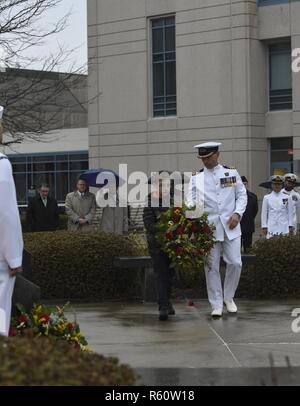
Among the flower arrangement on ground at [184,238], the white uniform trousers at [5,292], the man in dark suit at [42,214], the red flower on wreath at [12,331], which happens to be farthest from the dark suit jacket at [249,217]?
the white uniform trousers at [5,292]

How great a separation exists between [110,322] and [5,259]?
14.9 feet

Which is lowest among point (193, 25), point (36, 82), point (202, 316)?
point (202, 316)

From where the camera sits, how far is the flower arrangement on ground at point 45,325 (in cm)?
672

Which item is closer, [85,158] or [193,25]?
[193,25]

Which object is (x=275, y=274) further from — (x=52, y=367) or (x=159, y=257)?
(x=52, y=367)

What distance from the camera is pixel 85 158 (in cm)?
5425

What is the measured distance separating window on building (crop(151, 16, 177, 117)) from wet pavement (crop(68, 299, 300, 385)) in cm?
2941

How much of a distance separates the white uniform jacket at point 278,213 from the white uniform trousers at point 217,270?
583 cm

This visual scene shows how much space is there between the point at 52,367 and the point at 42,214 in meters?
14.6

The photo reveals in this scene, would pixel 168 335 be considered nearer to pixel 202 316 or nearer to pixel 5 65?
pixel 202 316

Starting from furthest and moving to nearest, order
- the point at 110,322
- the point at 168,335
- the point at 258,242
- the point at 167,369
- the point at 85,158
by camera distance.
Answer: the point at 85,158
the point at 258,242
the point at 110,322
the point at 168,335
the point at 167,369

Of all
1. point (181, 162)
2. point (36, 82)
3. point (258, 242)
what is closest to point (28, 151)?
point (181, 162)

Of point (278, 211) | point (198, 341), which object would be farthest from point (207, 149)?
point (278, 211)

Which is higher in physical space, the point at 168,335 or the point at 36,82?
the point at 36,82
